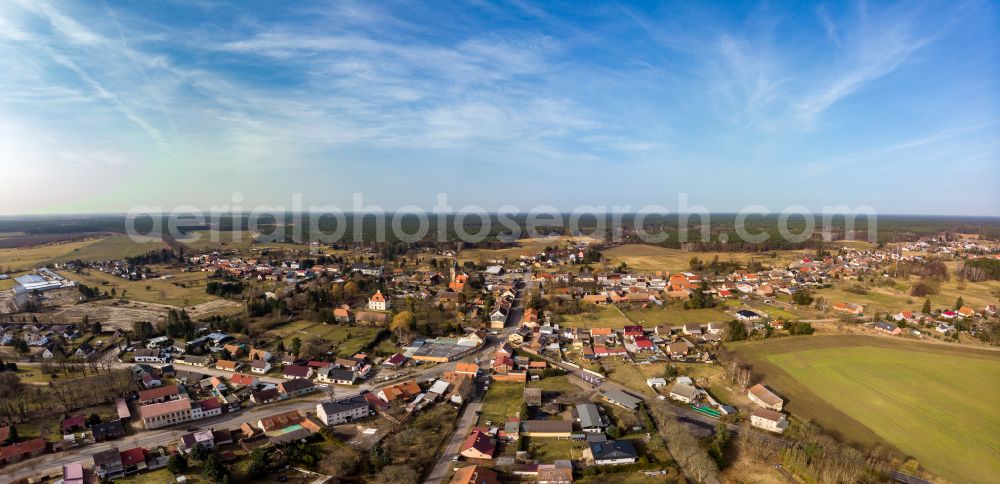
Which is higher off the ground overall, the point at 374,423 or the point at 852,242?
the point at 852,242

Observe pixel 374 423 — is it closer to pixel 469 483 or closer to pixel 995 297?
pixel 469 483

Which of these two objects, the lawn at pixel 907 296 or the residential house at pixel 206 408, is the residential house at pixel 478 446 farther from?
the lawn at pixel 907 296

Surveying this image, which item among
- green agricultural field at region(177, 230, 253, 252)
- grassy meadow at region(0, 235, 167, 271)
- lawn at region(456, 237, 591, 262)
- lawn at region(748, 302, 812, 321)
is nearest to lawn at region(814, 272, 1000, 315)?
lawn at region(748, 302, 812, 321)

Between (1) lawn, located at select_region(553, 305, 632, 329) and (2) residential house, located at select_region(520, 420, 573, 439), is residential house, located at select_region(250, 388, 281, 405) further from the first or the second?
(1) lawn, located at select_region(553, 305, 632, 329)

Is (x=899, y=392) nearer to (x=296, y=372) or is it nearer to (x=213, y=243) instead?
(x=296, y=372)

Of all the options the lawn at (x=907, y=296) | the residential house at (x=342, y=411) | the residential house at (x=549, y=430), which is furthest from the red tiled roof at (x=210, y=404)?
the lawn at (x=907, y=296)

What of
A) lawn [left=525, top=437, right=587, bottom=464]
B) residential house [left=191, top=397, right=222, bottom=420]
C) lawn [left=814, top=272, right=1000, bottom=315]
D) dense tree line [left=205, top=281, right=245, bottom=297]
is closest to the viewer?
lawn [left=525, top=437, right=587, bottom=464]

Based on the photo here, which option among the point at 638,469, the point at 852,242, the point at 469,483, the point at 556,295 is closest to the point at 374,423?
the point at 469,483
